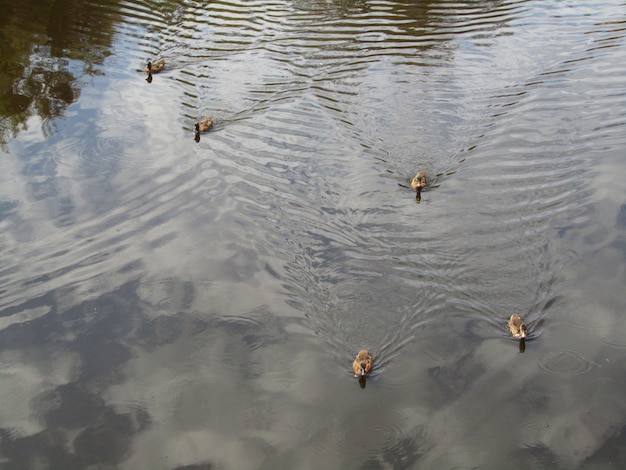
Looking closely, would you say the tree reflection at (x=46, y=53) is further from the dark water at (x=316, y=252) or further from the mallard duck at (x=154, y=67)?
the mallard duck at (x=154, y=67)

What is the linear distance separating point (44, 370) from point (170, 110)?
6.68 metres

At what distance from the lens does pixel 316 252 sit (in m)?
9.05

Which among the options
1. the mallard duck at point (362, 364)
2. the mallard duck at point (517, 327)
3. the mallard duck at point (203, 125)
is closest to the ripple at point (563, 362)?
the mallard duck at point (517, 327)

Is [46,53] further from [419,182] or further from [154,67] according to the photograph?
[419,182]

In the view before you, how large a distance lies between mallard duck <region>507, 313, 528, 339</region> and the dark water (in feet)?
0.44

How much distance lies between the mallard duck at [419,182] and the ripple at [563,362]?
350cm

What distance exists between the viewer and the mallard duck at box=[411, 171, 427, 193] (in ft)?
32.7

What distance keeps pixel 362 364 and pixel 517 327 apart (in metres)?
1.99

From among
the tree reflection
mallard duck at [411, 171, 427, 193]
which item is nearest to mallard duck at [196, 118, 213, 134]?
the tree reflection

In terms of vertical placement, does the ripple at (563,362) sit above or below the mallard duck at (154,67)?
below

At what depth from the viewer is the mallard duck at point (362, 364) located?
7.14 metres

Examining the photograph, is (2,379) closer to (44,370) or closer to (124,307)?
(44,370)

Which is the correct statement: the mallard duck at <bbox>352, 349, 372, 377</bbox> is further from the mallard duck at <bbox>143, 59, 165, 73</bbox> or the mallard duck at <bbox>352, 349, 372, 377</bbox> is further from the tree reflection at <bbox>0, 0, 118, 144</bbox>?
the mallard duck at <bbox>143, 59, 165, 73</bbox>

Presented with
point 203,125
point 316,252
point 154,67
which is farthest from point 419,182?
point 154,67
